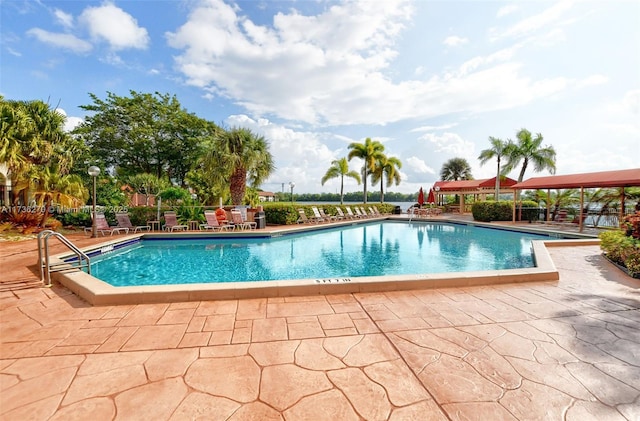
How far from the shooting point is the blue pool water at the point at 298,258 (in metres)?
6.63

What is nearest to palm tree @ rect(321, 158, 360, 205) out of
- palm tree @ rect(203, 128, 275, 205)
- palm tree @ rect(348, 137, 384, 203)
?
palm tree @ rect(348, 137, 384, 203)

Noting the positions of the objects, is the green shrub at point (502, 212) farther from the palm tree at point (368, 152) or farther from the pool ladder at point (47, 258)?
the pool ladder at point (47, 258)

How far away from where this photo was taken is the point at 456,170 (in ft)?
131

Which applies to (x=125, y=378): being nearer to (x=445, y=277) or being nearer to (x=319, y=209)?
(x=445, y=277)

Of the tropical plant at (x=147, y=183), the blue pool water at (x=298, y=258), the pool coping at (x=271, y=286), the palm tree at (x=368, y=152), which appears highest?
the palm tree at (x=368, y=152)

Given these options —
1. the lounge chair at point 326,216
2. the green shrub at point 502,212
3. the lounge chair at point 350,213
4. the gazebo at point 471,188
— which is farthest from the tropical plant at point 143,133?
the gazebo at point 471,188

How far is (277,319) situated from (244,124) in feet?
44.6

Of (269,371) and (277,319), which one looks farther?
(277,319)

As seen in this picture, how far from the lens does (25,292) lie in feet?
13.5

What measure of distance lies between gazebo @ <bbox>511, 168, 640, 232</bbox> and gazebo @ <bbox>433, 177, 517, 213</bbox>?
422cm

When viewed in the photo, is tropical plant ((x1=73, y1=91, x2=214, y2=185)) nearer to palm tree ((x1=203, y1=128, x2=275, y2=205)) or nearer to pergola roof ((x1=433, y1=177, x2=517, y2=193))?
palm tree ((x1=203, y1=128, x2=275, y2=205))

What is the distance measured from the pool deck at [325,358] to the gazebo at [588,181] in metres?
10.5

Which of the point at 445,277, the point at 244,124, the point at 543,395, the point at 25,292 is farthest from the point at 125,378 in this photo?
the point at 244,124

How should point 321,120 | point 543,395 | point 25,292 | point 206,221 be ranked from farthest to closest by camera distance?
point 321,120
point 206,221
point 25,292
point 543,395
